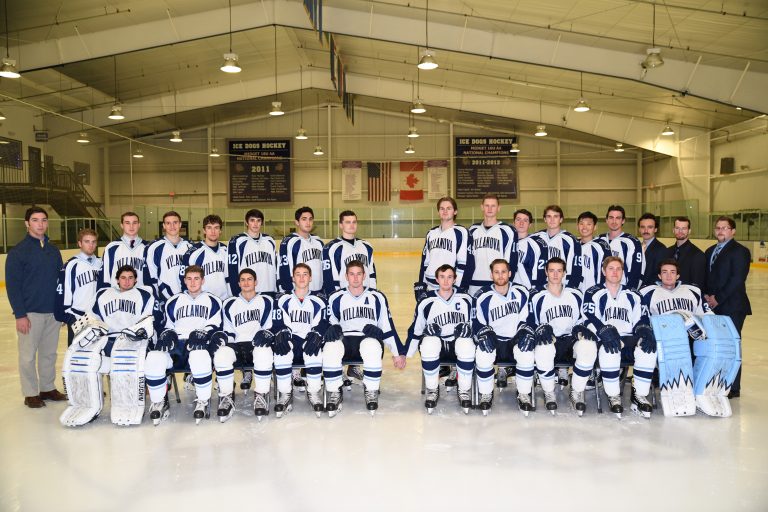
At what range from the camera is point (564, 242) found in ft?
17.6

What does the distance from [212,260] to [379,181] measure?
67.1 ft

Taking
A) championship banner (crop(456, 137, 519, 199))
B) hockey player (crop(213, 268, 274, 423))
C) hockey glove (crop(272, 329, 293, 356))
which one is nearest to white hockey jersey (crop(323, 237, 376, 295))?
hockey player (crop(213, 268, 274, 423))

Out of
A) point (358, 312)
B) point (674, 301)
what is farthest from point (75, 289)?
point (674, 301)

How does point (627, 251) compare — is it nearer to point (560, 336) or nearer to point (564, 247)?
point (564, 247)

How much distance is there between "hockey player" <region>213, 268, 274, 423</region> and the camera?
4219mm

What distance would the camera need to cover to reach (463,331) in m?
4.41

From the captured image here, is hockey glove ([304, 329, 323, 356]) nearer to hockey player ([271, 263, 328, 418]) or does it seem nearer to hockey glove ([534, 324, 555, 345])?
hockey player ([271, 263, 328, 418])

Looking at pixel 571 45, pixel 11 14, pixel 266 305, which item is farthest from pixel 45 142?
pixel 266 305

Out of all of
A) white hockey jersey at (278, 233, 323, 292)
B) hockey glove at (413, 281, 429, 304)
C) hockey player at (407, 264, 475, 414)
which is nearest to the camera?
hockey player at (407, 264, 475, 414)

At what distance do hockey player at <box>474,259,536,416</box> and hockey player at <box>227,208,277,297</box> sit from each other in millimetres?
1970

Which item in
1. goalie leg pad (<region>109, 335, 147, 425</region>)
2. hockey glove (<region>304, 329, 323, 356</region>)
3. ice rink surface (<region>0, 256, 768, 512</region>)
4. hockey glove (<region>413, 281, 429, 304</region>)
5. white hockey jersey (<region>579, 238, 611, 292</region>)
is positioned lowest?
ice rink surface (<region>0, 256, 768, 512</region>)

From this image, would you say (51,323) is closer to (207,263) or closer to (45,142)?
(207,263)

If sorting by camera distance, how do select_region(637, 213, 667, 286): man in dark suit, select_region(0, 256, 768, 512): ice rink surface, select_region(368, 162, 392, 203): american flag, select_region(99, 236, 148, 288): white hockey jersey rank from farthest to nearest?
1. select_region(368, 162, 392, 203): american flag
2. select_region(637, 213, 667, 286): man in dark suit
3. select_region(99, 236, 148, 288): white hockey jersey
4. select_region(0, 256, 768, 512): ice rink surface

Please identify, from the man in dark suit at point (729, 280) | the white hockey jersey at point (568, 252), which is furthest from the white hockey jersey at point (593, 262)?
the man in dark suit at point (729, 280)
